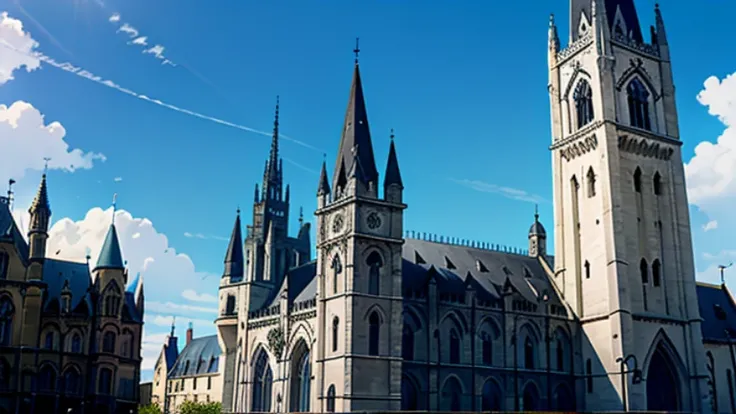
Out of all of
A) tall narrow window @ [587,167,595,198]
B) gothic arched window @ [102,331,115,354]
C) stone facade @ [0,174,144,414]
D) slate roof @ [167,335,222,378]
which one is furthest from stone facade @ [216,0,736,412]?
slate roof @ [167,335,222,378]

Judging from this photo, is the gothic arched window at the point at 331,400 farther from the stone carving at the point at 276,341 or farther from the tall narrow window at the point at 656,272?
the tall narrow window at the point at 656,272

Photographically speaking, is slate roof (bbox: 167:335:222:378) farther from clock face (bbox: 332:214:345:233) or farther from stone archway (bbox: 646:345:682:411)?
stone archway (bbox: 646:345:682:411)

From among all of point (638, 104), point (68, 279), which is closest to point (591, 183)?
point (638, 104)

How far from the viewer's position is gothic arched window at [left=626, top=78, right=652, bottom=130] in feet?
250

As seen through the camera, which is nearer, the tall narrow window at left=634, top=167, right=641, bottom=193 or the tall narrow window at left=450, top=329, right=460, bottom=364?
the tall narrow window at left=450, top=329, right=460, bottom=364

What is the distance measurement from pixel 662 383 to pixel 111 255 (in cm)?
5180

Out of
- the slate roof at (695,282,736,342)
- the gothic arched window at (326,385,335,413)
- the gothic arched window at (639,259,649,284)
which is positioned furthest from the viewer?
the slate roof at (695,282,736,342)

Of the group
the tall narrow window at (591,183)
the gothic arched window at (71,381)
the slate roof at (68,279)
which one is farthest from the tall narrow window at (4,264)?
the tall narrow window at (591,183)

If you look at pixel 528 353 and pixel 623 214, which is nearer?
pixel 528 353

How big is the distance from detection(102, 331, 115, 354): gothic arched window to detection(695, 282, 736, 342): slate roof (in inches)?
2193

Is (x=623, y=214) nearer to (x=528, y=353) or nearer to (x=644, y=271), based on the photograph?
(x=644, y=271)

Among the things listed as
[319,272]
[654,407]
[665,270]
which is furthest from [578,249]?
[319,272]

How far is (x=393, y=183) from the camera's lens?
6519 cm

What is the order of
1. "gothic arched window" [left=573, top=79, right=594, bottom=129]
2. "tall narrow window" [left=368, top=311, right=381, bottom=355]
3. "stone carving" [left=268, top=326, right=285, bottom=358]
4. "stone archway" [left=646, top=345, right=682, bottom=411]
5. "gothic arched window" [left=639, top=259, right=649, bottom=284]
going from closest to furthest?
"tall narrow window" [left=368, top=311, right=381, bottom=355] < "stone carving" [left=268, top=326, right=285, bottom=358] < "stone archway" [left=646, top=345, right=682, bottom=411] < "gothic arched window" [left=639, top=259, right=649, bottom=284] < "gothic arched window" [left=573, top=79, right=594, bottom=129]
